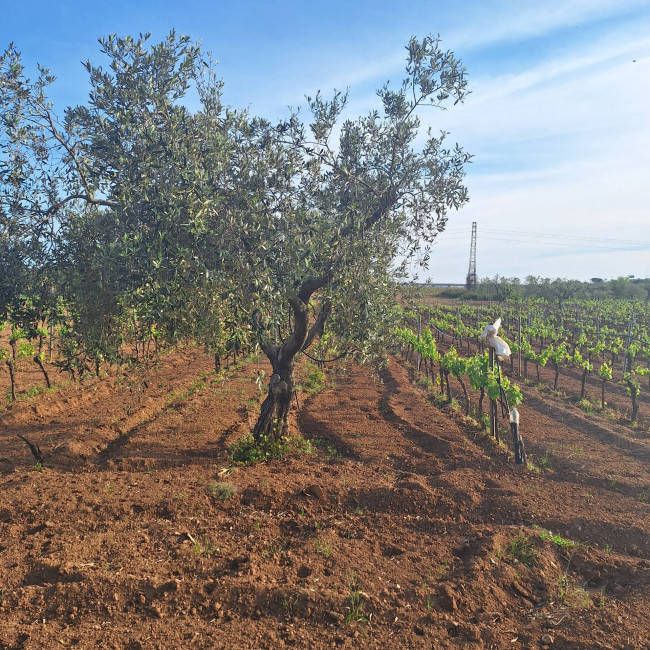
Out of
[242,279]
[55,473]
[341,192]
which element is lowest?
[55,473]

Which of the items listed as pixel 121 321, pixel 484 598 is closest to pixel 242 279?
pixel 121 321

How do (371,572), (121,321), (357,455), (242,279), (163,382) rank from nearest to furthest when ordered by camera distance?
(371,572)
(242,279)
(121,321)
(357,455)
(163,382)

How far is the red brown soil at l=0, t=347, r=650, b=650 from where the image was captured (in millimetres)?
4684

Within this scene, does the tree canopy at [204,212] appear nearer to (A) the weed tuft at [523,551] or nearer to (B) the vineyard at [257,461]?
(B) the vineyard at [257,461]

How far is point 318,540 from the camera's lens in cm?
621

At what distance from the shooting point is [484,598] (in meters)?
5.22

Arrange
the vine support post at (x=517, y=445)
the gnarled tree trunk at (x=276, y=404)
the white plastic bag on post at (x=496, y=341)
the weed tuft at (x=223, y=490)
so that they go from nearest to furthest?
the weed tuft at (x=223, y=490)
the gnarled tree trunk at (x=276, y=404)
the vine support post at (x=517, y=445)
the white plastic bag on post at (x=496, y=341)

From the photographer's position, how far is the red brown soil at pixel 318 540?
15.4 feet

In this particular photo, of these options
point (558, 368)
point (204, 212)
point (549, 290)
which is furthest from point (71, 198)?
point (549, 290)

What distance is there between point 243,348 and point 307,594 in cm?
413

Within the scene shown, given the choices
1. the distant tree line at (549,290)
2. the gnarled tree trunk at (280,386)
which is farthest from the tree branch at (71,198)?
the distant tree line at (549,290)

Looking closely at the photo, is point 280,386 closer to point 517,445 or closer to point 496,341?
point 496,341

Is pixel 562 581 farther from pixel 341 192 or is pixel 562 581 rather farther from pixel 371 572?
pixel 341 192

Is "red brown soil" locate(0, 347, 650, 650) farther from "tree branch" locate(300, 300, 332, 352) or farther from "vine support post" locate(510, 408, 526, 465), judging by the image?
"tree branch" locate(300, 300, 332, 352)
